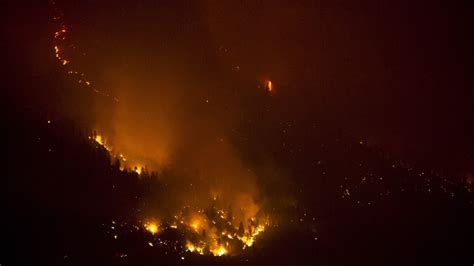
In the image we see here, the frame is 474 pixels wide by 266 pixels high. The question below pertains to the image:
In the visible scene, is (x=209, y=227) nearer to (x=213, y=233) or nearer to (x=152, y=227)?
(x=213, y=233)

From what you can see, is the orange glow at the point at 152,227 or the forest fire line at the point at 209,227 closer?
the orange glow at the point at 152,227

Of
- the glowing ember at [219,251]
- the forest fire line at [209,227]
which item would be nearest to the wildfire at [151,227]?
the forest fire line at [209,227]

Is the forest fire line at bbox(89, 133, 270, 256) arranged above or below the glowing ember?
above

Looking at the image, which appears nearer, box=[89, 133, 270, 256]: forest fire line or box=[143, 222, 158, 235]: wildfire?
box=[143, 222, 158, 235]: wildfire

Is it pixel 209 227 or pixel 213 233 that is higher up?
pixel 209 227

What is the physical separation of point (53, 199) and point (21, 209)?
1457 mm

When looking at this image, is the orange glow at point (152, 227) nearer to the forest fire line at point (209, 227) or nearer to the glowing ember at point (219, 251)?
the forest fire line at point (209, 227)

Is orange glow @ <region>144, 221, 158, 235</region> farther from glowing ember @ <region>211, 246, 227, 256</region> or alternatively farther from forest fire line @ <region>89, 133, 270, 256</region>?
glowing ember @ <region>211, 246, 227, 256</region>

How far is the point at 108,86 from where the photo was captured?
1243 inches

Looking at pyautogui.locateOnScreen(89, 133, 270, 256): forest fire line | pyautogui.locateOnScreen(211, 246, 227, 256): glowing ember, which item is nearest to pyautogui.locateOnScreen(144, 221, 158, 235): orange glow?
pyautogui.locateOnScreen(89, 133, 270, 256): forest fire line

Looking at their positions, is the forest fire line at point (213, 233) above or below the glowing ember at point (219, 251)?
above

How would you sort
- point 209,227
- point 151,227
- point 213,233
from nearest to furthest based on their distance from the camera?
point 151,227 < point 213,233 < point 209,227

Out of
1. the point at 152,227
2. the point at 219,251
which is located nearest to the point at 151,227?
the point at 152,227

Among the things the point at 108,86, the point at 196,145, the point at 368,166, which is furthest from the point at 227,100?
the point at 368,166
